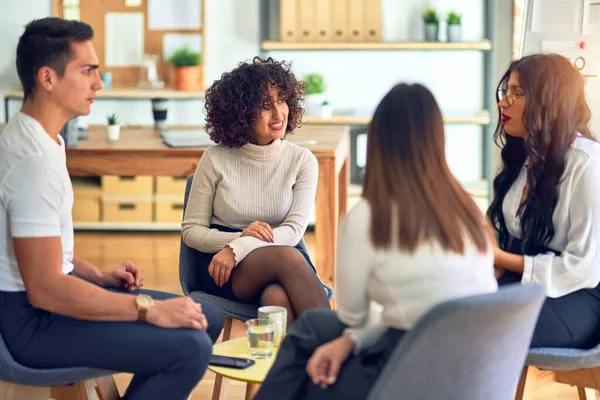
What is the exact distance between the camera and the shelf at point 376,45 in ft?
19.0

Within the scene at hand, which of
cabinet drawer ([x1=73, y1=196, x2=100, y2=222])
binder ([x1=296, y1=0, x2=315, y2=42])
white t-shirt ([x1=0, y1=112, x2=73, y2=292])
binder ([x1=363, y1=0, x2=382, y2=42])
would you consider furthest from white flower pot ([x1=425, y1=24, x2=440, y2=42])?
white t-shirt ([x1=0, y1=112, x2=73, y2=292])

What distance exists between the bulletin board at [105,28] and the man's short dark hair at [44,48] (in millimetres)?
3764

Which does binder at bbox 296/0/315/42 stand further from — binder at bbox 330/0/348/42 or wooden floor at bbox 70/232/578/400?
wooden floor at bbox 70/232/578/400

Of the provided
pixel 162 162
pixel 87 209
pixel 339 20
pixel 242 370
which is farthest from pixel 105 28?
pixel 242 370

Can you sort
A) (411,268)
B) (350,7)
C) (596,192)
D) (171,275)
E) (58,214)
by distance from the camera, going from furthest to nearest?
(350,7), (171,275), (596,192), (58,214), (411,268)

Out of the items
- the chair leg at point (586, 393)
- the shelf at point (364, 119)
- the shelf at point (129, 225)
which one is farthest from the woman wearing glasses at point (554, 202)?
the shelf at point (129, 225)

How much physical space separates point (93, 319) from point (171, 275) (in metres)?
2.74

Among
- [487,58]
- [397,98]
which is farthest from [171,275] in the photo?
[397,98]

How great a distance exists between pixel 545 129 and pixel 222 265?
98 centimetres

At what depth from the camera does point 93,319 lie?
224 cm

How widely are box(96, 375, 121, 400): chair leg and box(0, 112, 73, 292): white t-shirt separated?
1.22 feet

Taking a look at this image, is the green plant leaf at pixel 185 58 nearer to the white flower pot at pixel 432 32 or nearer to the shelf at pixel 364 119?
the shelf at pixel 364 119

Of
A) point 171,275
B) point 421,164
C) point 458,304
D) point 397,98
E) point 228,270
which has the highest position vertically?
point 397,98

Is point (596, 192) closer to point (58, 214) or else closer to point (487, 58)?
point (58, 214)
